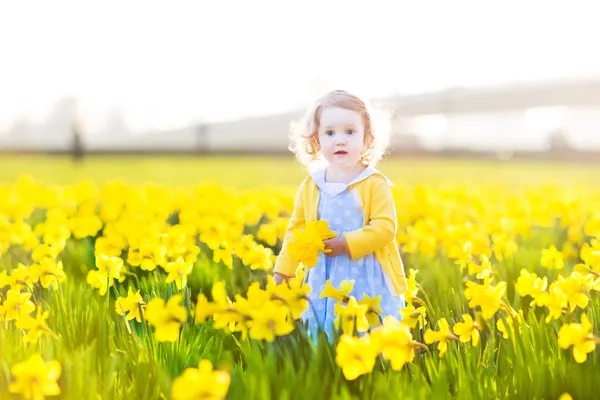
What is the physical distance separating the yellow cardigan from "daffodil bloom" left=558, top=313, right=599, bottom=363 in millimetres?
919

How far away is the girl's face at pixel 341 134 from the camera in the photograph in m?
2.74

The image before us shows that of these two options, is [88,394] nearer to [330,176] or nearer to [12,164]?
[330,176]

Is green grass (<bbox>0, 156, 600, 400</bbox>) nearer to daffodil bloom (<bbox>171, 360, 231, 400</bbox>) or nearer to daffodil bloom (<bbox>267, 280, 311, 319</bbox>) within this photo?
daffodil bloom (<bbox>267, 280, 311, 319</bbox>)

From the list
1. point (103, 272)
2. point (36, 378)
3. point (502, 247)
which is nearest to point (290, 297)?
point (36, 378)

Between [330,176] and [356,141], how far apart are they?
23cm

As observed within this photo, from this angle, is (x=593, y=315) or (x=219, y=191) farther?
(x=219, y=191)

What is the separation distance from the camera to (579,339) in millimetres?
1890

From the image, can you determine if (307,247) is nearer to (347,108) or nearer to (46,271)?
(347,108)

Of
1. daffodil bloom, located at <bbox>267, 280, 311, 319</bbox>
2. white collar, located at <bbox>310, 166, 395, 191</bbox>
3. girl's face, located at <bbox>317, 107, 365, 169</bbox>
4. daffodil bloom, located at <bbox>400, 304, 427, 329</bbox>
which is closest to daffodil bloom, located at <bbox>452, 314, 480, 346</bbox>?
daffodil bloom, located at <bbox>400, 304, 427, 329</bbox>

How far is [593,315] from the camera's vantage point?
7.61 feet

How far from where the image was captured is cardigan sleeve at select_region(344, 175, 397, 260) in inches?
104

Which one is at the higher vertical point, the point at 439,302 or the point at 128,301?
the point at 128,301

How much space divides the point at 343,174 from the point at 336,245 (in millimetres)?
421

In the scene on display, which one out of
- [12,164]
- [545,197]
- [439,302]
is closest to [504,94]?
[12,164]
